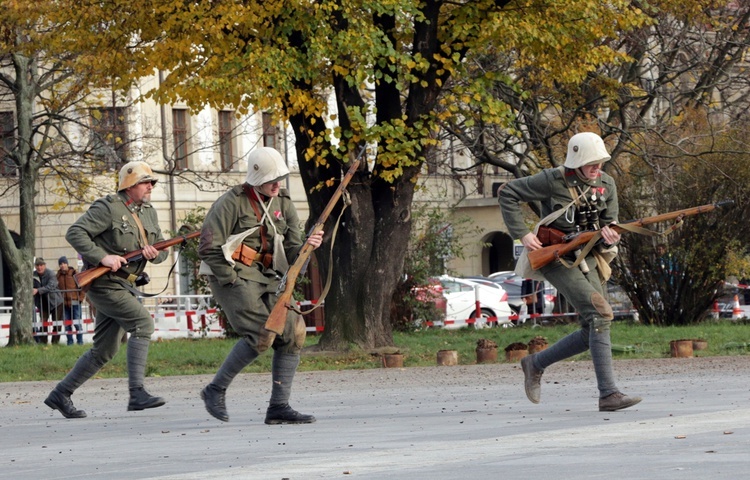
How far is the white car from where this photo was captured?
34.5m

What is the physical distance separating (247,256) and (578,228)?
2.15m

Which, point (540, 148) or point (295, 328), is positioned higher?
point (540, 148)

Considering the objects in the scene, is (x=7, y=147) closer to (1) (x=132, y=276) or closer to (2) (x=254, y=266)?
(1) (x=132, y=276)

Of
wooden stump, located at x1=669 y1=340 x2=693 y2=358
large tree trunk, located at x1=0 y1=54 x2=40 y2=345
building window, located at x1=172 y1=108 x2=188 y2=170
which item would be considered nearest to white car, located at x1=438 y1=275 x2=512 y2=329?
large tree trunk, located at x1=0 y1=54 x2=40 y2=345

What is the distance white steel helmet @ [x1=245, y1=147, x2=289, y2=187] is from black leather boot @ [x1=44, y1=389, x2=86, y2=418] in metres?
2.43

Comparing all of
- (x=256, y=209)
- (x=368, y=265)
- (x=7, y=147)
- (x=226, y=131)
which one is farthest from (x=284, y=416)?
(x=226, y=131)

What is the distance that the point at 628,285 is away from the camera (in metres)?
27.7

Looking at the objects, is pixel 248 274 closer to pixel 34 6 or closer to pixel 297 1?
pixel 297 1

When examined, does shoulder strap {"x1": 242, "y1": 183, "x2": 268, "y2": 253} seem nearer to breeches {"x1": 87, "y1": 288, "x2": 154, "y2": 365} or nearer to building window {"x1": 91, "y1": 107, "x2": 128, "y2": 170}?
breeches {"x1": 87, "y1": 288, "x2": 154, "y2": 365}

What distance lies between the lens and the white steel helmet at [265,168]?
10406 millimetres

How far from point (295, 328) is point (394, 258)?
35.0 feet

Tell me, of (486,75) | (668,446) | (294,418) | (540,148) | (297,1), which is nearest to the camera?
(668,446)

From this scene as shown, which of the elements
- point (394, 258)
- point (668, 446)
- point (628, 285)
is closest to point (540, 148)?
point (628, 285)

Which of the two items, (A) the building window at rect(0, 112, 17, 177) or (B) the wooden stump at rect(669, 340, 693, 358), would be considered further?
(A) the building window at rect(0, 112, 17, 177)
